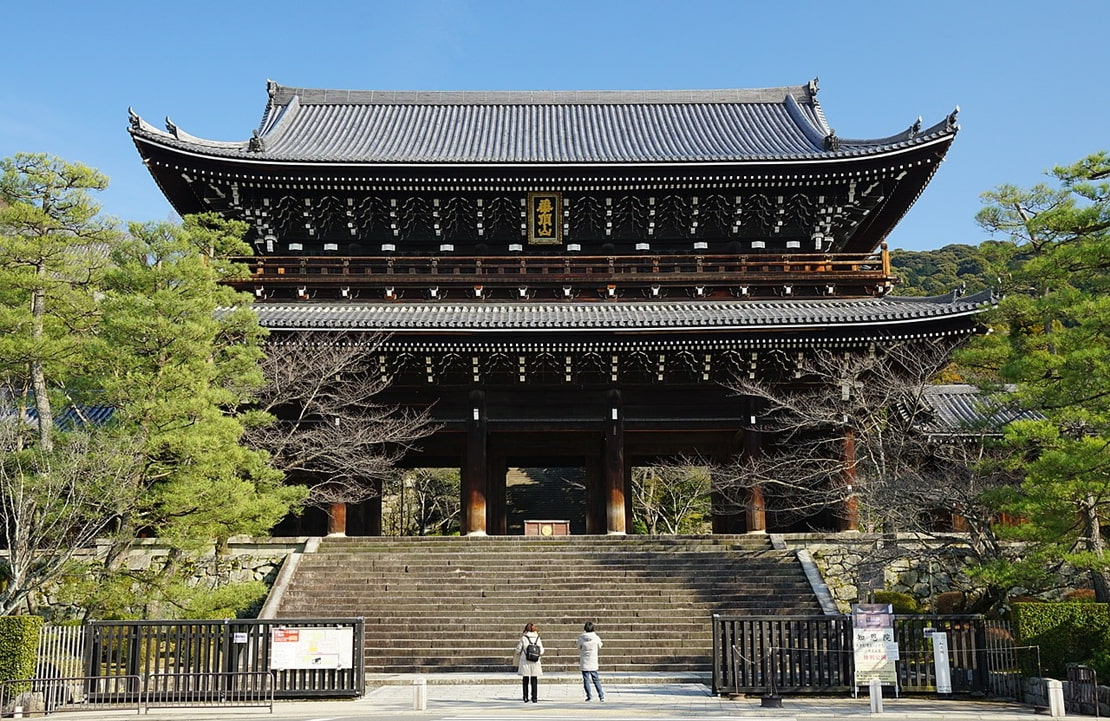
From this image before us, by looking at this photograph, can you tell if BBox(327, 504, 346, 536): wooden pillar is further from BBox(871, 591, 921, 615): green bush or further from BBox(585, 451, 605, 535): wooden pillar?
BBox(871, 591, 921, 615): green bush

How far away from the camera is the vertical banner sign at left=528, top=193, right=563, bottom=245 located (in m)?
24.6

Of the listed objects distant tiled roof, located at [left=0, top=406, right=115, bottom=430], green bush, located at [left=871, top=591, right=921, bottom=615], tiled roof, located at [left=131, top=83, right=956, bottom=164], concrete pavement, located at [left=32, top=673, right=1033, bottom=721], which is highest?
tiled roof, located at [left=131, top=83, right=956, bottom=164]

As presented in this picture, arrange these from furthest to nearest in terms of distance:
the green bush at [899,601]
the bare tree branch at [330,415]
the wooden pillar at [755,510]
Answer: the wooden pillar at [755,510] < the bare tree branch at [330,415] < the green bush at [899,601]

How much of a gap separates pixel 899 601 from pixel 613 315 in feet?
29.3

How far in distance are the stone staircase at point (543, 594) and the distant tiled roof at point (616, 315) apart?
4.77 m

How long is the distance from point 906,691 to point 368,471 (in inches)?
479

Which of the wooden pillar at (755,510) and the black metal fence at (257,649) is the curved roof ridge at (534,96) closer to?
the wooden pillar at (755,510)

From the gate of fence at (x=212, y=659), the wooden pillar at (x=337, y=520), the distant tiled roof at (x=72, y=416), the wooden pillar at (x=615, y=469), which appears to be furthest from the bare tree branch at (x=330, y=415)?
the gate of fence at (x=212, y=659)

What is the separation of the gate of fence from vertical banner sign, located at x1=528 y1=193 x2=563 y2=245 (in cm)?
1301

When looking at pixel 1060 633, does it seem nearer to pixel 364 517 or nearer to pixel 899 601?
pixel 899 601

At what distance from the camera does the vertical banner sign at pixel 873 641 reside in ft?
45.2

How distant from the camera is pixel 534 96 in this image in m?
33.5

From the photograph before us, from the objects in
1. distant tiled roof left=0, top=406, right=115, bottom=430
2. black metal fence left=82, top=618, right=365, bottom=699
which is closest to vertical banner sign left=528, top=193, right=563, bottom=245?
distant tiled roof left=0, top=406, right=115, bottom=430

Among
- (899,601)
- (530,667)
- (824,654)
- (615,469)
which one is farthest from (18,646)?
(899,601)
